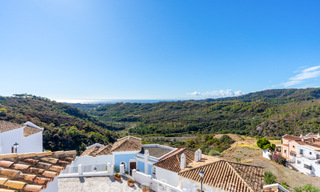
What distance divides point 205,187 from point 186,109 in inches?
4167

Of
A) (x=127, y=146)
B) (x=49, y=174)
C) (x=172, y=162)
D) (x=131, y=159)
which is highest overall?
(x=49, y=174)

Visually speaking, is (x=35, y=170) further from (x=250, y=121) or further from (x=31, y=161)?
(x=250, y=121)

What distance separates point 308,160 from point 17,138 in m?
35.9

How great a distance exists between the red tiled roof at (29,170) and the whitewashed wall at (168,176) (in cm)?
974

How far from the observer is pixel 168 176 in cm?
1291

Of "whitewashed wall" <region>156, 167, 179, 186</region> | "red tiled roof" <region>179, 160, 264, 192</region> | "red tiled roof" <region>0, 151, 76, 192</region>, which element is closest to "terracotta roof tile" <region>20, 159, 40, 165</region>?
"red tiled roof" <region>0, 151, 76, 192</region>

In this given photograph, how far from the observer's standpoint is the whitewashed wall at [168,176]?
12.5 meters

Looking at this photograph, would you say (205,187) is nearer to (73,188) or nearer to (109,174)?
(109,174)

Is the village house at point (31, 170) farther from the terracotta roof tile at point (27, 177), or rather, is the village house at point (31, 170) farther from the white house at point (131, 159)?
the white house at point (131, 159)

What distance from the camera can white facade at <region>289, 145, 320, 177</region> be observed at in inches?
A: 899

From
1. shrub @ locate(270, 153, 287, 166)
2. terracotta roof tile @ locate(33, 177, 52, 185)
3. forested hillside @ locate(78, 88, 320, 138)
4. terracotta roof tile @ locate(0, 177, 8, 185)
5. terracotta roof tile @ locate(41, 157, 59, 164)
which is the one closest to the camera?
terracotta roof tile @ locate(0, 177, 8, 185)

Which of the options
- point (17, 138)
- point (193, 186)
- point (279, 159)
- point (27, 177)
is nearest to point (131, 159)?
point (193, 186)

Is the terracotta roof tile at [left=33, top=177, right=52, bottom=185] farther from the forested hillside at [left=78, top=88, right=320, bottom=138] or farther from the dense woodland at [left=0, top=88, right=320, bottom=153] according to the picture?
the forested hillside at [left=78, top=88, right=320, bottom=138]

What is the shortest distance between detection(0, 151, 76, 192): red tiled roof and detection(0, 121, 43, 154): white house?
388 inches
